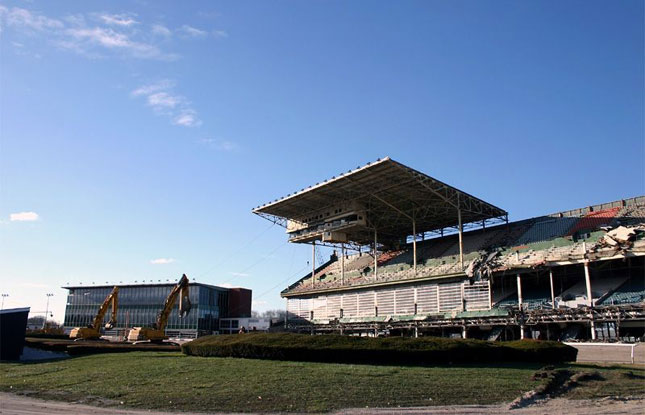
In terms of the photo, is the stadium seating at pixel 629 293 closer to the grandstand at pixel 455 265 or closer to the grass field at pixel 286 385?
the grandstand at pixel 455 265

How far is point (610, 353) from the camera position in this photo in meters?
25.8

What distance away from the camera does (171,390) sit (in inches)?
548

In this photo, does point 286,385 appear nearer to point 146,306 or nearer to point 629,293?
point 629,293

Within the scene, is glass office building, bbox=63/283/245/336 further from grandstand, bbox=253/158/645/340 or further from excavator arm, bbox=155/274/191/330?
excavator arm, bbox=155/274/191/330

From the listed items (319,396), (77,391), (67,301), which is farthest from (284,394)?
(67,301)

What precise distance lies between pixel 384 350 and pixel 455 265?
31984 mm

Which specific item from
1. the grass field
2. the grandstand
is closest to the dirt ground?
the grass field

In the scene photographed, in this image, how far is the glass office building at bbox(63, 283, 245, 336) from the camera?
250 feet

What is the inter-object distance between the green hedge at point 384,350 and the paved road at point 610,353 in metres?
5.10

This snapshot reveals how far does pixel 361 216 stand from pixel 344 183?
612 cm

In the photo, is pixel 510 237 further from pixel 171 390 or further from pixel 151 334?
pixel 171 390

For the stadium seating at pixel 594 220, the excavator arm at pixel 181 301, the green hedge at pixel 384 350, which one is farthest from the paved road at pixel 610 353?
the excavator arm at pixel 181 301

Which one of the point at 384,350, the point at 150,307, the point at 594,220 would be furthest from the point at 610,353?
the point at 150,307

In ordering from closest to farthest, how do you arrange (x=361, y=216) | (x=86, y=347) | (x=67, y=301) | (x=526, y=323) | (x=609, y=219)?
1. (x=86, y=347)
2. (x=526, y=323)
3. (x=609, y=219)
4. (x=361, y=216)
5. (x=67, y=301)
